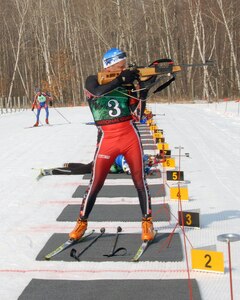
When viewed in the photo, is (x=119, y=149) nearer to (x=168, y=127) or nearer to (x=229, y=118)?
(x=168, y=127)

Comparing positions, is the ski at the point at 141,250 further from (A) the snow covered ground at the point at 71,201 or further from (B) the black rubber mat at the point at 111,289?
(B) the black rubber mat at the point at 111,289

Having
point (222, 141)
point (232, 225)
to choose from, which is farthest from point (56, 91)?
point (232, 225)

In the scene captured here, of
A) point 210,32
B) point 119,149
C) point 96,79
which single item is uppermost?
point 210,32

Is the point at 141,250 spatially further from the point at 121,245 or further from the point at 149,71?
the point at 149,71

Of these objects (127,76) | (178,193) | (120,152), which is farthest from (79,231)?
(178,193)

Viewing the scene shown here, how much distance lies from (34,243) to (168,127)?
1208 cm

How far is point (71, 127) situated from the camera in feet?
59.7

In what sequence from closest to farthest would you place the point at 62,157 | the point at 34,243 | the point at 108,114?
the point at 108,114, the point at 34,243, the point at 62,157

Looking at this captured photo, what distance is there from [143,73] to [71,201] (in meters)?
2.57

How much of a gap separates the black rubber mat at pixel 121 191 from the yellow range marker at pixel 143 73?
2275 millimetres

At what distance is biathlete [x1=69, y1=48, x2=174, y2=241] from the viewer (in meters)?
4.59

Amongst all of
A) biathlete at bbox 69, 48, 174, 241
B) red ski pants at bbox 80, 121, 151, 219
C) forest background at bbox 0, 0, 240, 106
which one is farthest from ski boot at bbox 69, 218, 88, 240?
forest background at bbox 0, 0, 240, 106

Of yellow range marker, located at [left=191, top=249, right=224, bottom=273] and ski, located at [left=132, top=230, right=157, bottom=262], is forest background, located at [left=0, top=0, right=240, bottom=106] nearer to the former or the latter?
ski, located at [left=132, top=230, right=157, bottom=262]

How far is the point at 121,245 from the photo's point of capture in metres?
4.73
